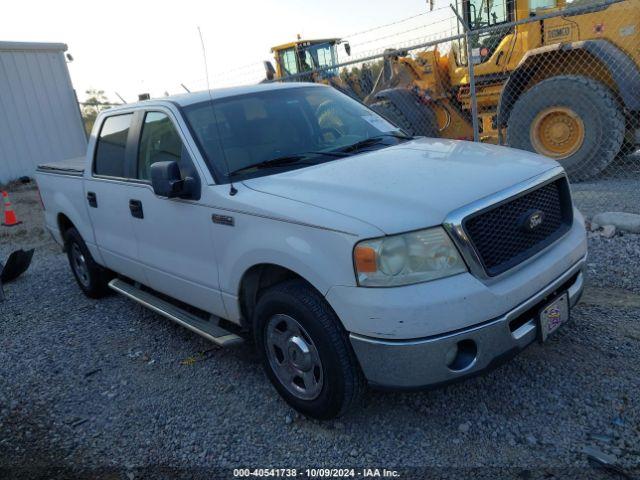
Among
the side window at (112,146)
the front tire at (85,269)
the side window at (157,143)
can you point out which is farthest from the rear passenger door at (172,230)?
the front tire at (85,269)

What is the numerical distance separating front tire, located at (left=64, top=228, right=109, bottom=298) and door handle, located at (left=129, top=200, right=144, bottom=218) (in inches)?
56.9

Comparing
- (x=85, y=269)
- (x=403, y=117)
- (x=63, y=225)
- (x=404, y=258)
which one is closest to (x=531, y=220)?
(x=404, y=258)

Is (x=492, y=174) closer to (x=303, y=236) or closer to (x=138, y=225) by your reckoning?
(x=303, y=236)

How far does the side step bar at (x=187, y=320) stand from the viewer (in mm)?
3420

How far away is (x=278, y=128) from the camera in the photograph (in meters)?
3.77

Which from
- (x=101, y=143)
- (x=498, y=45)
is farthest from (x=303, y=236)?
(x=498, y=45)

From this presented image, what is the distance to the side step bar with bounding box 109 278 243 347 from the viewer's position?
3.42 m

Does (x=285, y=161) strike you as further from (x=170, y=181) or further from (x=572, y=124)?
(x=572, y=124)

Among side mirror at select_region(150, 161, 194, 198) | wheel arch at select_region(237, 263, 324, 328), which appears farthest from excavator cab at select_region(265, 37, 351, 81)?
wheel arch at select_region(237, 263, 324, 328)

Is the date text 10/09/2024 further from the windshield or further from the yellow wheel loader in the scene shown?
the yellow wheel loader

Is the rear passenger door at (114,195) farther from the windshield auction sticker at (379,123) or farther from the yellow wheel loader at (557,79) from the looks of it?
the yellow wheel loader at (557,79)

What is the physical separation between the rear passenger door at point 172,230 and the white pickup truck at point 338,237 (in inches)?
0.6

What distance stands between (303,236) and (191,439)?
141 centimetres

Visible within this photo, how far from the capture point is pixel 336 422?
10.2 feet
